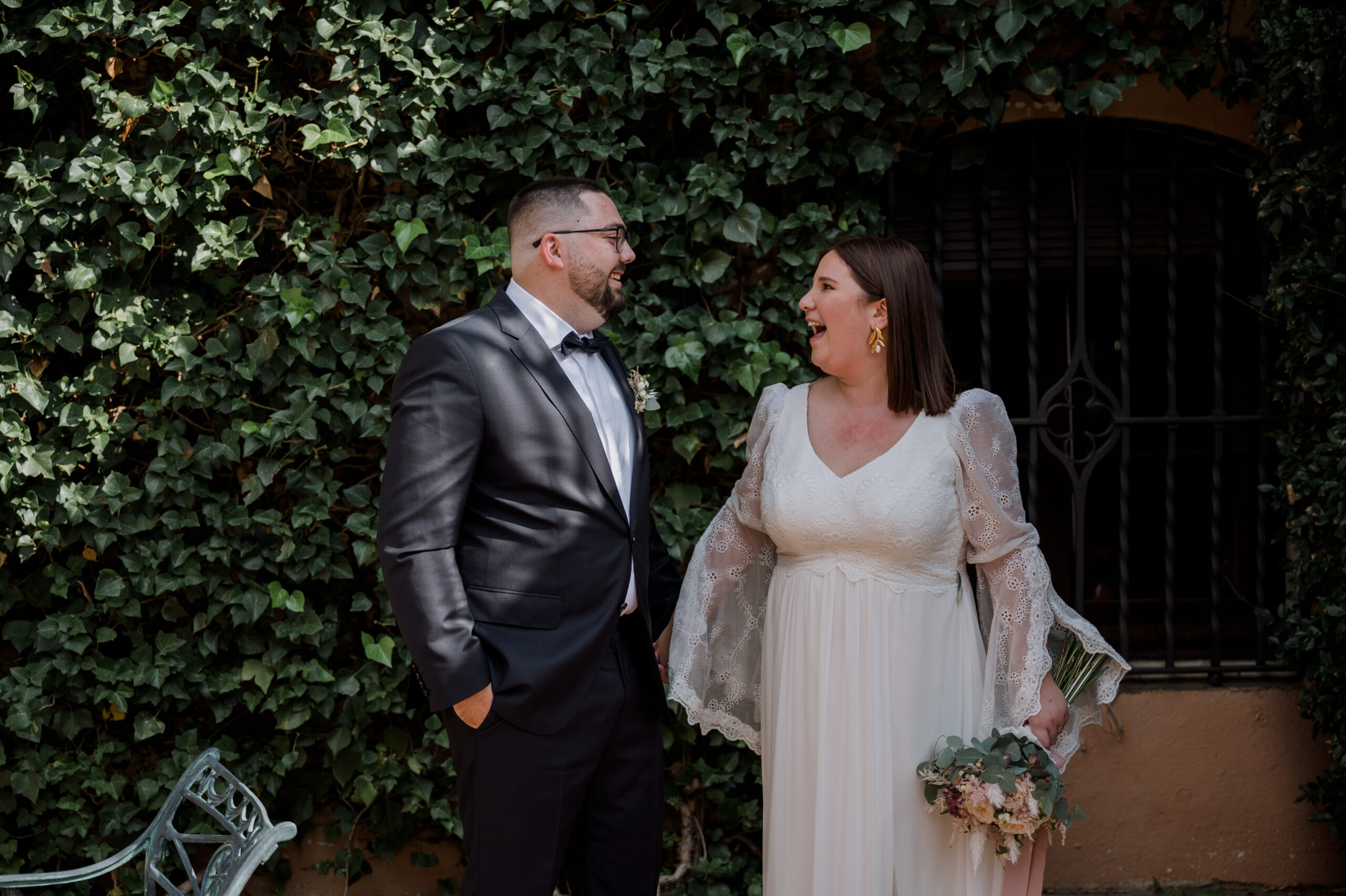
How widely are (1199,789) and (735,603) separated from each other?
6.56ft

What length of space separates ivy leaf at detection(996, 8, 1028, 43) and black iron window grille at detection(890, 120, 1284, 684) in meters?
0.38

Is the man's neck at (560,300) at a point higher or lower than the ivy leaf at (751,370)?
higher

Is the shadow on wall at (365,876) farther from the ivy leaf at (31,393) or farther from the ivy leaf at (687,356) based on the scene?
the ivy leaf at (687,356)

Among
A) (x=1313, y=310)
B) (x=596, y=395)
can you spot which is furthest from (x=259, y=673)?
(x=1313, y=310)

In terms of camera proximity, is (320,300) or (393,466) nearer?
(393,466)

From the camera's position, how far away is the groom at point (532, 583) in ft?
7.26

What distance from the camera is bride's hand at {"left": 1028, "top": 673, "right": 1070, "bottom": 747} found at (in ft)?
8.09

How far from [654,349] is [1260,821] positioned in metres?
2.65

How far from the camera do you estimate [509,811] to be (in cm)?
227

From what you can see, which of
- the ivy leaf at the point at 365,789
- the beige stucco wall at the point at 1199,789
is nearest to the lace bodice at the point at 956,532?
the beige stucco wall at the point at 1199,789

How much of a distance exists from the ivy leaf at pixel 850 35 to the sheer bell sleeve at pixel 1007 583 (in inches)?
54.4

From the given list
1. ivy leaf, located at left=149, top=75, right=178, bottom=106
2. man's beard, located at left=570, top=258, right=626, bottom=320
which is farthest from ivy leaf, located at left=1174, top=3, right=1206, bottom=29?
ivy leaf, located at left=149, top=75, right=178, bottom=106

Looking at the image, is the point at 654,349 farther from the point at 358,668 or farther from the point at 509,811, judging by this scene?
the point at 509,811

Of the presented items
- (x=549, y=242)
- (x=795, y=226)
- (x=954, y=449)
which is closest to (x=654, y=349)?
(x=795, y=226)
